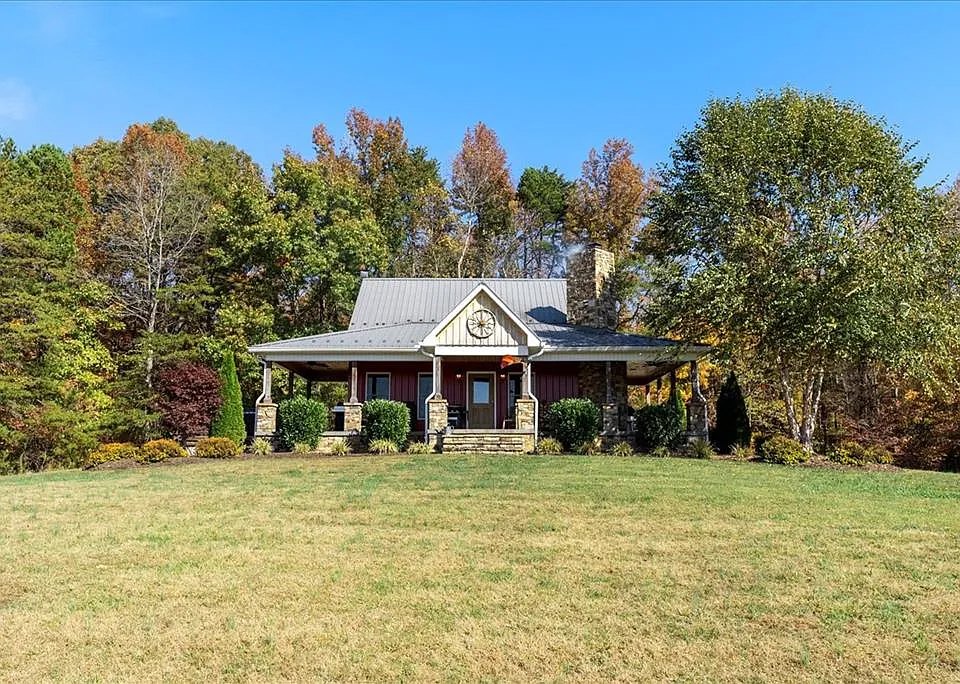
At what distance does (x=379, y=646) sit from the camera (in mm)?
4883

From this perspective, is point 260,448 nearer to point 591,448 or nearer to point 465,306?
point 465,306

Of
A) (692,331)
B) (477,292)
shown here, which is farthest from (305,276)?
(692,331)

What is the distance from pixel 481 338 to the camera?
18.5 metres

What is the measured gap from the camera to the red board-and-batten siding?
20969 mm

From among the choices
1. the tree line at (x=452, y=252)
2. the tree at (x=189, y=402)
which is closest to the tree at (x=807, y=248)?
the tree line at (x=452, y=252)

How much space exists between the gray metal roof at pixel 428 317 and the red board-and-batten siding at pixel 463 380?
1.19 metres

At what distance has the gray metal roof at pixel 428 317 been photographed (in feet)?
61.5

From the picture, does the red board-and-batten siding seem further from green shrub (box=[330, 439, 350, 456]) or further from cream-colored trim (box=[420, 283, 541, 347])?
green shrub (box=[330, 439, 350, 456])

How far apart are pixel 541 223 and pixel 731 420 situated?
841 inches

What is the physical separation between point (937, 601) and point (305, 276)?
2466cm

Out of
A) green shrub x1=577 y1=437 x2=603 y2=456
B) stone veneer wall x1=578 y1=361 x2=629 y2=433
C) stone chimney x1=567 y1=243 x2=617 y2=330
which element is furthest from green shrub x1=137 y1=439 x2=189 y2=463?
stone chimney x1=567 y1=243 x2=617 y2=330

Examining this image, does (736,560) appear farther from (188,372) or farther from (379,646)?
(188,372)

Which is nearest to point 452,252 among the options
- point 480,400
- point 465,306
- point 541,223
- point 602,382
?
point 541,223

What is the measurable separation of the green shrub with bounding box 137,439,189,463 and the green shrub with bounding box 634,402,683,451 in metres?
11.0
